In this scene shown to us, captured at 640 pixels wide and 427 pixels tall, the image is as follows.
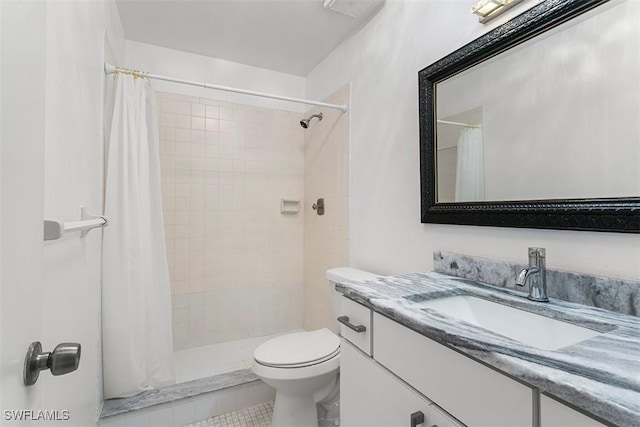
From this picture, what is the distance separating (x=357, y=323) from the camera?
1.01 metres

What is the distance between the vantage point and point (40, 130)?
50 cm

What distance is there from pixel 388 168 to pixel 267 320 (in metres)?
1.70

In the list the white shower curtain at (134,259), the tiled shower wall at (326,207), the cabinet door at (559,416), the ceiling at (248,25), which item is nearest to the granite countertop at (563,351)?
the cabinet door at (559,416)

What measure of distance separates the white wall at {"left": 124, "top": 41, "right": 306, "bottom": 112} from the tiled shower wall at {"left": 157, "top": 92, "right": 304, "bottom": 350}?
7 centimetres

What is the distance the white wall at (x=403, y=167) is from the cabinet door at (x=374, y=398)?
0.58m

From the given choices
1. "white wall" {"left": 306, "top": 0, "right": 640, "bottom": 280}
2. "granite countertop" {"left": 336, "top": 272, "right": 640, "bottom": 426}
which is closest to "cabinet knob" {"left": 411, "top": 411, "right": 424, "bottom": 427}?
"granite countertop" {"left": 336, "top": 272, "right": 640, "bottom": 426}

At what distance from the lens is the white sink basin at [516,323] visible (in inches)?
30.2

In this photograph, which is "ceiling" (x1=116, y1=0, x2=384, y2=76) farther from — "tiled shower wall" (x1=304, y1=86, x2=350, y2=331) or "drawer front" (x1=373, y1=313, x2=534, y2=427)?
"drawer front" (x1=373, y1=313, x2=534, y2=427)

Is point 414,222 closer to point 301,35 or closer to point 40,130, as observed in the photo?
point 40,130

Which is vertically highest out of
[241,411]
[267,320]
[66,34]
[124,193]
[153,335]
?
[66,34]

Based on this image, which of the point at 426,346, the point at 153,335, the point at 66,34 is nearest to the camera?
the point at 426,346

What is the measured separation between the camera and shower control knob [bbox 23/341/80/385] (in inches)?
17.3

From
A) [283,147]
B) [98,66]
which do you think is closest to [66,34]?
[98,66]

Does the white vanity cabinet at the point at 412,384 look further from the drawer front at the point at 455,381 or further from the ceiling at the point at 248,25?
the ceiling at the point at 248,25
